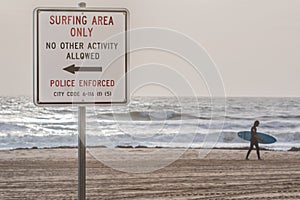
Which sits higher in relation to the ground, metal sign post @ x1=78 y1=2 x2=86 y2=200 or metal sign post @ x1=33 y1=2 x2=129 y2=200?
metal sign post @ x1=33 y1=2 x2=129 y2=200

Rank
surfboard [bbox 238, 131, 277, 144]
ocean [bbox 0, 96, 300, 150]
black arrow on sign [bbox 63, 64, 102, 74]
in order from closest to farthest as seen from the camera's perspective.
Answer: black arrow on sign [bbox 63, 64, 102, 74] < ocean [bbox 0, 96, 300, 150] < surfboard [bbox 238, 131, 277, 144]

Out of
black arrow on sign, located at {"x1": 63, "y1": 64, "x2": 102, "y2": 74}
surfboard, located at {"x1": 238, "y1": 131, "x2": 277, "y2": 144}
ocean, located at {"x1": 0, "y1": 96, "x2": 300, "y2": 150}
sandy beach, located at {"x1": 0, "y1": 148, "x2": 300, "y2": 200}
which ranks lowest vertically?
sandy beach, located at {"x1": 0, "y1": 148, "x2": 300, "y2": 200}

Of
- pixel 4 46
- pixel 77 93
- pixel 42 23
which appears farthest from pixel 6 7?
pixel 77 93

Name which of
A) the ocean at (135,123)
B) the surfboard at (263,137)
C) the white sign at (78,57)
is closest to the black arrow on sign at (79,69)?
the white sign at (78,57)

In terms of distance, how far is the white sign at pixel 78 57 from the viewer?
1062mm

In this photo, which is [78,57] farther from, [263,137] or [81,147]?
[263,137]

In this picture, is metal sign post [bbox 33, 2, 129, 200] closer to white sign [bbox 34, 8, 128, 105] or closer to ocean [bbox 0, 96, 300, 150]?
white sign [bbox 34, 8, 128, 105]

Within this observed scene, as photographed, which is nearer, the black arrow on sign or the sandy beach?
the black arrow on sign

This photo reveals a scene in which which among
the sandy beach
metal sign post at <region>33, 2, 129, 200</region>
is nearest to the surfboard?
the sandy beach

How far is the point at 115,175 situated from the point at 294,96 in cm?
89

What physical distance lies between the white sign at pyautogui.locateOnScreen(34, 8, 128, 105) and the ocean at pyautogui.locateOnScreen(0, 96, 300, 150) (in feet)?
2.17

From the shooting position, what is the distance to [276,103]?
1.96m

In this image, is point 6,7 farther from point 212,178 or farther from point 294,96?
point 294,96

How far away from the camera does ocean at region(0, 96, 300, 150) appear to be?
5.89ft
